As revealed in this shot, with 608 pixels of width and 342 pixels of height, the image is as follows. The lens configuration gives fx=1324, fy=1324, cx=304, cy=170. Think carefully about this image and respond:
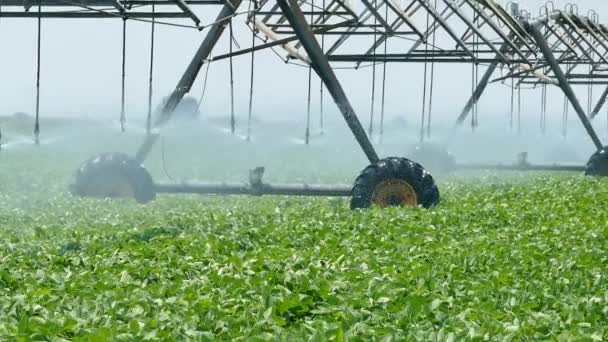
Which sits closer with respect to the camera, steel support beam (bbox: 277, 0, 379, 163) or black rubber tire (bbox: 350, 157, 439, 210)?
steel support beam (bbox: 277, 0, 379, 163)

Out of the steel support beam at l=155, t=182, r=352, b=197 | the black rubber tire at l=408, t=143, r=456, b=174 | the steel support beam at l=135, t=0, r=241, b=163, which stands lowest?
the steel support beam at l=155, t=182, r=352, b=197

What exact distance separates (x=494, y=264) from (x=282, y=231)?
3817 mm

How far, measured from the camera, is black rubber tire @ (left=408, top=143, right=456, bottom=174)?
36156 mm

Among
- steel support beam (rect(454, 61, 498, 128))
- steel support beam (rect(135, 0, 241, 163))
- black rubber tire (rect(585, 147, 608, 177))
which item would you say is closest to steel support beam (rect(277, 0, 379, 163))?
steel support beam (rect(135, 0, 241, 163))

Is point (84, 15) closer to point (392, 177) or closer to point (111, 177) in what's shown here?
point (111, 177)

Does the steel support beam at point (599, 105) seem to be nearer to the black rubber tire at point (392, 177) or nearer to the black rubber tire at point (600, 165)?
the black rubber tire at point (600, 165)

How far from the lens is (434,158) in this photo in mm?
36625

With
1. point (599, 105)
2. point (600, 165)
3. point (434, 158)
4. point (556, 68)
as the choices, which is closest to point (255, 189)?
point (556, 68)

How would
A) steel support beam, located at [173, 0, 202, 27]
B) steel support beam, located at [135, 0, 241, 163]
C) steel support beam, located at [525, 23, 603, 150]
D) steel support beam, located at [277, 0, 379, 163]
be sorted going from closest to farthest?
steel support beam, located at [173, 0, 202, 27] < steel support beam, located at [277, 0, 379, 163] < steel support beam, located at [135, 0, 241, 163] < steel support beam, located at [525, 23, 603, 150]

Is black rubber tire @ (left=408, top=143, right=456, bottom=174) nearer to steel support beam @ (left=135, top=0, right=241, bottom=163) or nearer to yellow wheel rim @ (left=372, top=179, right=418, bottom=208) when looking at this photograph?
yellow wheel rim @ (left=372, top=179, right=418, bottom=208)

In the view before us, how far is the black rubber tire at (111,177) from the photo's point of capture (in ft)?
66.6

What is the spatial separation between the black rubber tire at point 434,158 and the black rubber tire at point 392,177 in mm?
16394

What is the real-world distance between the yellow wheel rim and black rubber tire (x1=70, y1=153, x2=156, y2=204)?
11.3ft

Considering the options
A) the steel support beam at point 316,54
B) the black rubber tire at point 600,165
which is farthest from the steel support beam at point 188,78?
the black rubber tire at point 600,165
